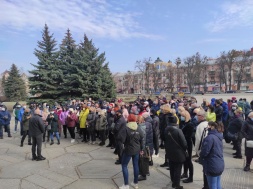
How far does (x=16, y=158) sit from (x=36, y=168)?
1597 mm

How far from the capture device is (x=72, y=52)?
2691 cm

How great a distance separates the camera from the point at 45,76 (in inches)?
985

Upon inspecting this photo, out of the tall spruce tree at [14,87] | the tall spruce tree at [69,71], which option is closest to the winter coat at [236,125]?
the tall spruce tree at [69,71]

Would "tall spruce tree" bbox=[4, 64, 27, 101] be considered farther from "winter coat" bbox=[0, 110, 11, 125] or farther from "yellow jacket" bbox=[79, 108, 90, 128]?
"yellow jacket" bbox=[79, 108, 90, 128]

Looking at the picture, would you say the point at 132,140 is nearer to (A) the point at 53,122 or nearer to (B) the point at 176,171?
(B) the point at 176,171

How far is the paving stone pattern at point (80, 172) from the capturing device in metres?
5.90

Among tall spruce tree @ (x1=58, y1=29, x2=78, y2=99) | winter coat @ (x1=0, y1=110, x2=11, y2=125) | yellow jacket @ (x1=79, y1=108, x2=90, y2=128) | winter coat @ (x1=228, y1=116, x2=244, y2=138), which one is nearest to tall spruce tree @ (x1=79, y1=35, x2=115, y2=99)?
tall spruce tree @ (x1=58, y1=29, x2=78, y2=99)

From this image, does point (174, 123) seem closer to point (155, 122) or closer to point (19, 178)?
point (155, 122)

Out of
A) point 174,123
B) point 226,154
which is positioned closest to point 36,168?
point 174,123

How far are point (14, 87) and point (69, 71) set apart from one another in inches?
1113

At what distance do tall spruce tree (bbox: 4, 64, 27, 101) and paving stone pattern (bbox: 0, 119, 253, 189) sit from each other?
4233cm

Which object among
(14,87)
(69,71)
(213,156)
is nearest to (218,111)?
(213,156)

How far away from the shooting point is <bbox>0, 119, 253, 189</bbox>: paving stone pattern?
590 centimetres

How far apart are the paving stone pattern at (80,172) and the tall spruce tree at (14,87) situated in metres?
42.3
